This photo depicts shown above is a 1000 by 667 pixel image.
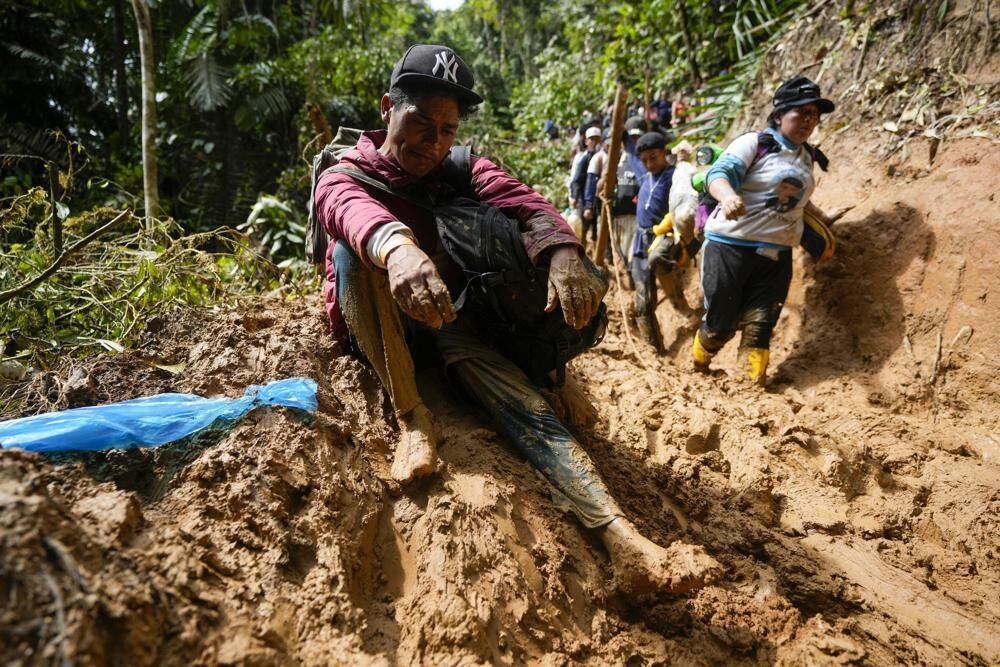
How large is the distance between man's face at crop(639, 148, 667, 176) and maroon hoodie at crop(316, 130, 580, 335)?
9.68 feet

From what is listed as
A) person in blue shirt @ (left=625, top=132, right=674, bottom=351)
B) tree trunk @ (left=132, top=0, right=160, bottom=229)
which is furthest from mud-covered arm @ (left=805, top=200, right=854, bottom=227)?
tree trunk @ (left=132, top=0, right=160, bottom=229)

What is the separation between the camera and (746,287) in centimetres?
357

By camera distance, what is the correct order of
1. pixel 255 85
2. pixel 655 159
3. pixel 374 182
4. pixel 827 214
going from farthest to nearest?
pixel 255 85
pixel 655 159
pixel 827 214
pixel 374 182

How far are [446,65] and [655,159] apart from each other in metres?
3.33

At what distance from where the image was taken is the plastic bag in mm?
1485

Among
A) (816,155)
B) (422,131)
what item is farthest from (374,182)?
(816,155)

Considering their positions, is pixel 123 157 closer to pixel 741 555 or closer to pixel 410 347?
pixel 410 347

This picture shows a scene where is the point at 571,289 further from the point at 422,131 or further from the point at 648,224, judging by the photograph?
the point at 648,224

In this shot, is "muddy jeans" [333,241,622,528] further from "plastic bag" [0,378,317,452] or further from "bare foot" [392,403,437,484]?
"plastic bag" [0,378,317,452]

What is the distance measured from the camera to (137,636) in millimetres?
973

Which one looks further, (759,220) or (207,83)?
(207,83)

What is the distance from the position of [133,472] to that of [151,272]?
2183 millimetres

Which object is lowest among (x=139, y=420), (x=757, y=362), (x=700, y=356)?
(x=757, y=362)

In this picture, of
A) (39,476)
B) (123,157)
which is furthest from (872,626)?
(123,157)
